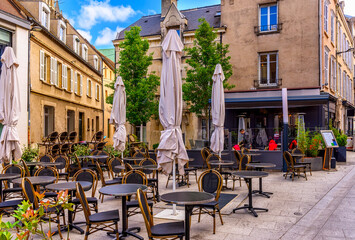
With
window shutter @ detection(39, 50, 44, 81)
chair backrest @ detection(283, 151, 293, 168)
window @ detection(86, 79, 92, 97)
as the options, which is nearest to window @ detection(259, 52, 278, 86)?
chair backrest @ detection(283, 151, 293, 168)

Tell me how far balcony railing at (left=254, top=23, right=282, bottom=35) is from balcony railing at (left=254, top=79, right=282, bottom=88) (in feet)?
8.96

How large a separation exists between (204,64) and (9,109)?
11895 millimetres

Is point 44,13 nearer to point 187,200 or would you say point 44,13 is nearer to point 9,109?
point 9,109

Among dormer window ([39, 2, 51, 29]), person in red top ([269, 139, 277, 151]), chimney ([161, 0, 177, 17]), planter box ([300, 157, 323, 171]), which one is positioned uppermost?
chimney ([161, 0, 177, 17])

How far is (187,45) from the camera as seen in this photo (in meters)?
21.8

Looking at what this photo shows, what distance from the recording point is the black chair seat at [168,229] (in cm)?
400

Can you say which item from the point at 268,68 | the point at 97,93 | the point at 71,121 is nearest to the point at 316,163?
the point at 268,68

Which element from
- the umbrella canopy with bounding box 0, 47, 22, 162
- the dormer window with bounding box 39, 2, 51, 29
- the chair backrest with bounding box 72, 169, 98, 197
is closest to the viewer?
the chair backrest with bounding box 72, 169, 98, 197

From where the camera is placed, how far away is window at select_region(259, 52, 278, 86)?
18.1 metres

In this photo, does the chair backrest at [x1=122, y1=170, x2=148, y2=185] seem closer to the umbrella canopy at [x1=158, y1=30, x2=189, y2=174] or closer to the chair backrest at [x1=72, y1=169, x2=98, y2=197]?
the umbrella canopy at [x1=158, y1=30, x2=189, y2=174]

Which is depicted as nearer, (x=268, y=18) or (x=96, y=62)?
(x=268, y=18)

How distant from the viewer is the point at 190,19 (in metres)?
22.9

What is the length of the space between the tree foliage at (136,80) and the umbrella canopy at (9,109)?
1088 centimetres

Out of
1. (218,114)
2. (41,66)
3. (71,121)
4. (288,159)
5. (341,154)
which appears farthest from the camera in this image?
(71,121)
